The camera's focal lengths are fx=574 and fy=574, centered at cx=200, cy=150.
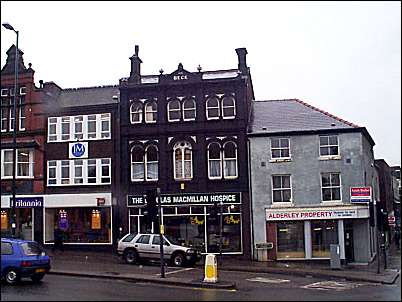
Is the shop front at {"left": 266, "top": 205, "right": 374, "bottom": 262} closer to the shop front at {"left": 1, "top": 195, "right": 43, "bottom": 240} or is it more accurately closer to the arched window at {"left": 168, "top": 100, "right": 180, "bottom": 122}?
the arched window at {"left": 168, "top": 100, "right": 180, "bottom": 122}

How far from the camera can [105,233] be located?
3784 centimetres

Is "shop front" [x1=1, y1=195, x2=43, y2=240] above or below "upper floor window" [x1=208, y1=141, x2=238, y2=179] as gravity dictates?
below

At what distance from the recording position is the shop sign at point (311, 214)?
3440 cm

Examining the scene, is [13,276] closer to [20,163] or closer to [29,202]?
[29,202]

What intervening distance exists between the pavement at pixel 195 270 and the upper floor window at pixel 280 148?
661cm

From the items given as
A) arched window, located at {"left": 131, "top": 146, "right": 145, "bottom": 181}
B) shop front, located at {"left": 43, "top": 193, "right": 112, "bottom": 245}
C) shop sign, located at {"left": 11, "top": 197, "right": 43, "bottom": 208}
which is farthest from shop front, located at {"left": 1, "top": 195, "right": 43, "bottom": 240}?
arched window, located at {"left": 131, "top": 146, "right": 145, "bottom": 181}

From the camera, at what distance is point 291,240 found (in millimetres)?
35250

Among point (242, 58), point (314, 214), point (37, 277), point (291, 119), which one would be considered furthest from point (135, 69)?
point (37, 277)

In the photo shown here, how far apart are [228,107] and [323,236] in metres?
10.1

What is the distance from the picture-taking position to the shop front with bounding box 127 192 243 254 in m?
36.0

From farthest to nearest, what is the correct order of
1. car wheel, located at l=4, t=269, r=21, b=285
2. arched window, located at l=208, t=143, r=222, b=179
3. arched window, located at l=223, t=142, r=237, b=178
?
arched window, located at l=208, t=143, r=222, b=179
arched window, located at l=223, t=142, r=237, b=178
car wheel, located at l=4, t=269, r=21, b=285

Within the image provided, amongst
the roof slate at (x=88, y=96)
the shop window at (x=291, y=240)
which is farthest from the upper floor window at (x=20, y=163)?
the shop window at (x=291, y=240)

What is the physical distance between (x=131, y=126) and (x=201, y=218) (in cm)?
766

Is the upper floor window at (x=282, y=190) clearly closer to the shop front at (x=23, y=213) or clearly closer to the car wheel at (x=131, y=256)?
the car wheel at (x=131, y=256)
